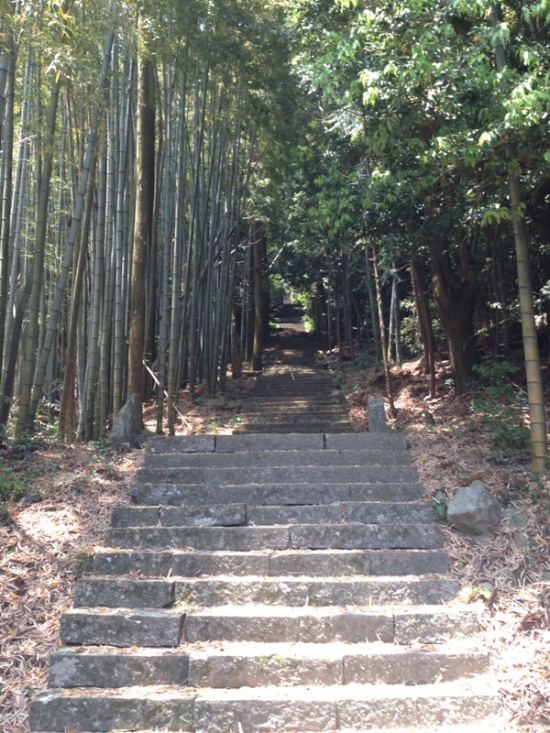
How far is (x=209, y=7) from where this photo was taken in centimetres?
750

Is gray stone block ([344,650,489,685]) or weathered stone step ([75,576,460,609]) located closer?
gray stone block ([344,650,489,685])

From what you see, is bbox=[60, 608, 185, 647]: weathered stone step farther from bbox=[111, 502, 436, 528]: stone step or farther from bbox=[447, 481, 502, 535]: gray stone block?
bbox=[447, 481, 502, 535]: gray stone block

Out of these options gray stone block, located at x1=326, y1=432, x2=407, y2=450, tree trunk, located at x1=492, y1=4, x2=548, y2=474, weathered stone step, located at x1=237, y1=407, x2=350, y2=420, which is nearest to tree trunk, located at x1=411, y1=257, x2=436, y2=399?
weathered stone step, located at x1=237, y1=407, x2=350, y2=420

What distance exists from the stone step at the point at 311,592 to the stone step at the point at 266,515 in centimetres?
63

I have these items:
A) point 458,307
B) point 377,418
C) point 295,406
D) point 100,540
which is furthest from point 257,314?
point 100,540

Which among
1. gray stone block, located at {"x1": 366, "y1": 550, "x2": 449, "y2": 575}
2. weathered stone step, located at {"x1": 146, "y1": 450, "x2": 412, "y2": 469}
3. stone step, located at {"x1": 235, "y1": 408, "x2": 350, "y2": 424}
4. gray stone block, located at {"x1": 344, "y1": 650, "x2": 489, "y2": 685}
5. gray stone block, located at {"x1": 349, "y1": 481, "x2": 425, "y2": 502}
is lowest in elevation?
gray stone block, located at {"x1": 344, "y1": 650, "x2": 489, "y2": 685}

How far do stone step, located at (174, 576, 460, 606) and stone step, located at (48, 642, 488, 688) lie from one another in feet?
1.29

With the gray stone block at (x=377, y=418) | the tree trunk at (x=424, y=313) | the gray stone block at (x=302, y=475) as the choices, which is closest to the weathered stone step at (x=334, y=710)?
the gray stone block at (x=302, y=475)

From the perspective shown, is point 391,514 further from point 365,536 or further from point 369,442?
point 369,442

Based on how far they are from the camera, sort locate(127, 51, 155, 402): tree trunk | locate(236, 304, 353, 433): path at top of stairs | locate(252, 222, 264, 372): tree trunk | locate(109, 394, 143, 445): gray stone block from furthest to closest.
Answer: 1. locate(252, 222, 264, 372): tree trunk
2. locate(236, 304, 353, 433): path at top of stairs
3. locate(127, 51, 155, 402): tree trunk
4. locate(109, 394, 143, 445): gray stone block

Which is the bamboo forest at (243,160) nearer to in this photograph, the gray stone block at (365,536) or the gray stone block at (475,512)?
the gray stone block at (475,512)

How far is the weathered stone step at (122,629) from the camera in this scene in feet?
11.3

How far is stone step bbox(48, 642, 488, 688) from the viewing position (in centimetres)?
323

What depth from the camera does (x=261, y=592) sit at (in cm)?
371
